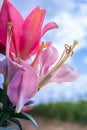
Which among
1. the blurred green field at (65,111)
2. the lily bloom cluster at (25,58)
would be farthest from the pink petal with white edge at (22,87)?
the blurred green field at (65,111)

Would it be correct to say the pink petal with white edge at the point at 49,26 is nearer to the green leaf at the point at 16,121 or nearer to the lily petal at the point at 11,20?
the lily petal at the point at 11,20

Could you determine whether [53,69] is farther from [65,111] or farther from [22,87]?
[65,111]

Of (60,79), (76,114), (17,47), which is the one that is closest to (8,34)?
(17,47)

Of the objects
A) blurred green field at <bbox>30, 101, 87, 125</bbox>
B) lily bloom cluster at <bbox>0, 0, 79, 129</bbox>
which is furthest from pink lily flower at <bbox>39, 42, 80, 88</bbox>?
blurred green field at <bbox>30, 101, 87, 125</bbox>

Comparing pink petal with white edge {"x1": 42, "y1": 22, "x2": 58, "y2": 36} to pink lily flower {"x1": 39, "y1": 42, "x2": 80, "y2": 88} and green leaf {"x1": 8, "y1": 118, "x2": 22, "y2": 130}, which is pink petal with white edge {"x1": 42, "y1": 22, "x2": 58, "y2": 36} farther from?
green leaf {"x1": 8, "y1": 118, "x2": 22, "y2": 130}

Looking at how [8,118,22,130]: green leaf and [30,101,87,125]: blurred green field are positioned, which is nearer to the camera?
[8,118,22,130]: green leaf

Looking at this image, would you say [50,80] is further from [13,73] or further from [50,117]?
[50,117]
